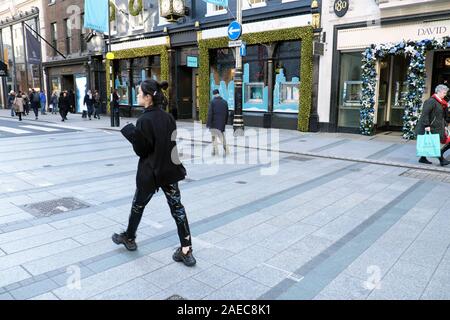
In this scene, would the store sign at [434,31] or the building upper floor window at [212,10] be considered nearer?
the store sign at [434,31]

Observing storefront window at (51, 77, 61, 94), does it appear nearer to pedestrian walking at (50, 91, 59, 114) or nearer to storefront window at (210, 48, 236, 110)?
pedestrian walking at (50, 91, 59, 114)

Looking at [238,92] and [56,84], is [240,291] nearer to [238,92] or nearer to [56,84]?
[238,92]

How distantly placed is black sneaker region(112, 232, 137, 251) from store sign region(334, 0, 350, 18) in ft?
40.4

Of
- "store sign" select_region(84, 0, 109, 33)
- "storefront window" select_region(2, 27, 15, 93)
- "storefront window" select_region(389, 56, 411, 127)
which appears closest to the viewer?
"storefront window" select_region(389, 56, 411, 127)

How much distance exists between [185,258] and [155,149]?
117cm

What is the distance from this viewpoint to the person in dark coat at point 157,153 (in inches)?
147

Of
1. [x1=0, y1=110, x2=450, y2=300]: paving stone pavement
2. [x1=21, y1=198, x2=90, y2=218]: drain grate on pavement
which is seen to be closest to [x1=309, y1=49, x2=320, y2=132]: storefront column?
[x1=0, y1=110, x2=450, y2=300]: paving stone pavement

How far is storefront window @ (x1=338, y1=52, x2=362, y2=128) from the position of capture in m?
14.0

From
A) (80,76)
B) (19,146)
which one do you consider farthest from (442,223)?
(80,76)

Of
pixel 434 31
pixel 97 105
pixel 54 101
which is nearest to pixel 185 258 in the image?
A: pixel 434 31

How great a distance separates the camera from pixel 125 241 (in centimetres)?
431

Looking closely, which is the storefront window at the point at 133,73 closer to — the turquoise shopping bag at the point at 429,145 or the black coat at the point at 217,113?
the black coat at the point at 217,113

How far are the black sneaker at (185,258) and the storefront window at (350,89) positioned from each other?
460 inches

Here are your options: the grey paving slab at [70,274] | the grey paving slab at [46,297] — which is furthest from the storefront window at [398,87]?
the grey paving slab at [46,297]
